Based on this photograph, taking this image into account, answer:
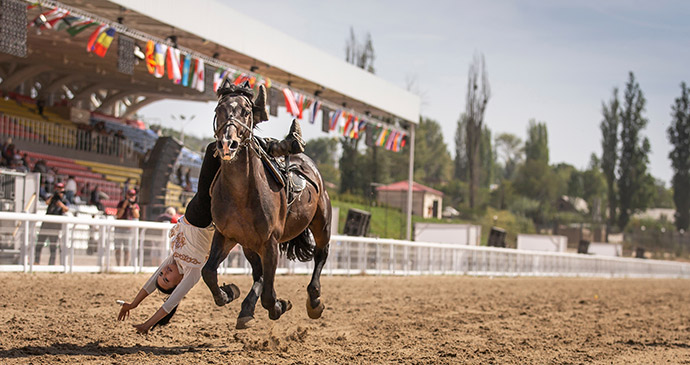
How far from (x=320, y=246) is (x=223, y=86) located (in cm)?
239

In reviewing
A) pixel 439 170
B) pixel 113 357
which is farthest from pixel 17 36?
pixel 439 170

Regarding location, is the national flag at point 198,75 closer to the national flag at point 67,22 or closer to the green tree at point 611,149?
the national flag at point 67,22

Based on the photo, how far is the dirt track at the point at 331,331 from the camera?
20.5ft

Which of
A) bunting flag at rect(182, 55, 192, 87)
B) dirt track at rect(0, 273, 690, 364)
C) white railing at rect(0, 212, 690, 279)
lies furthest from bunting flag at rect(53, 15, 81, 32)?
dirt track at rect(0, 273, 690, 364)

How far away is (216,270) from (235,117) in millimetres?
1217

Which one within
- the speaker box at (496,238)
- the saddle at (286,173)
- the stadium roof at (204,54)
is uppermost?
the stadium roof at (204,54)

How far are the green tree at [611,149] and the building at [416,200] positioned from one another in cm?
2227

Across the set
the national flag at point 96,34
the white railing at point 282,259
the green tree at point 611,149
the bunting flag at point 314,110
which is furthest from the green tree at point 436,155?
the national flag at point 96,34

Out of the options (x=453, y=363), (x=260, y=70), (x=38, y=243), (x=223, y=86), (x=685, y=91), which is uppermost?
(x=685, y=91)

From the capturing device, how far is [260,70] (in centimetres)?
2359

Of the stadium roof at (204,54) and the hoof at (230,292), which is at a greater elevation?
the stadium roof at (204,54)

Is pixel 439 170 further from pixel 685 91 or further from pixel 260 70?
pixel 260 70

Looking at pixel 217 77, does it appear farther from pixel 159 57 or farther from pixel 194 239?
pixel 194 239

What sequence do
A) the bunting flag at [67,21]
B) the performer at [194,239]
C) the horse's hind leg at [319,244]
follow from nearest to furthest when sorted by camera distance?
the performer at [194,239]
the horse's hind leg at [319,244]
the bunting flag at [67,21]
